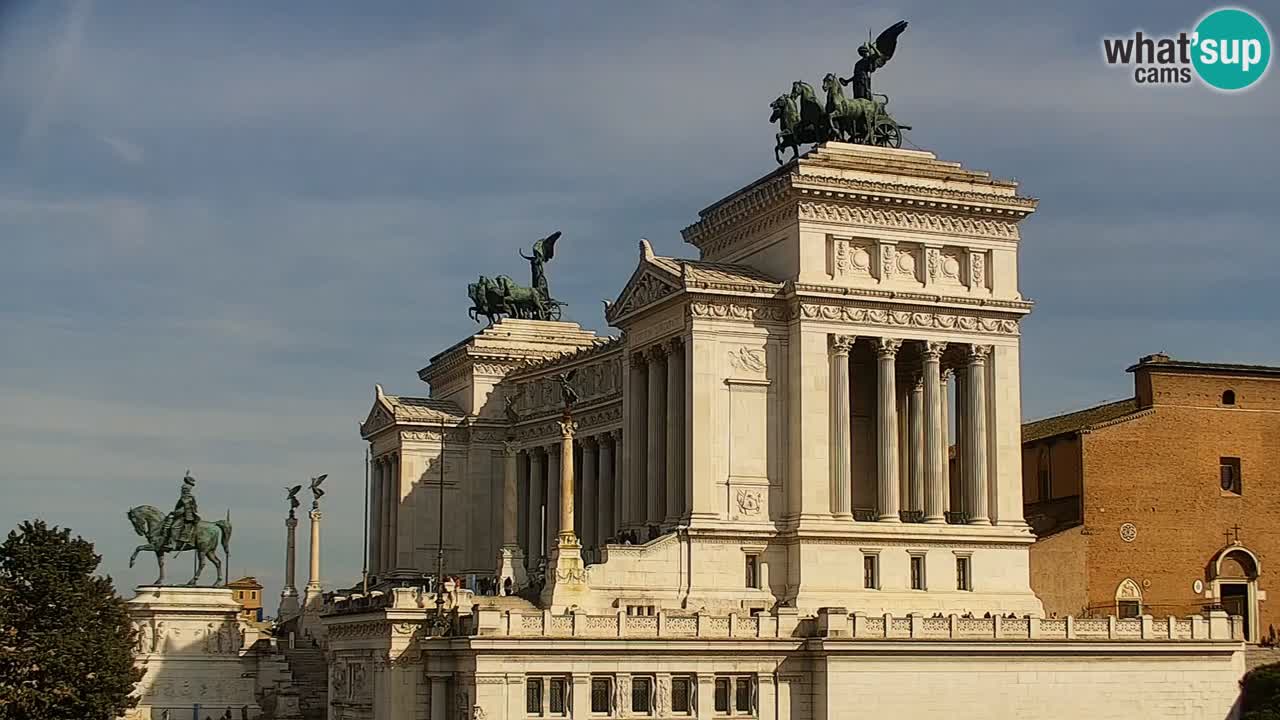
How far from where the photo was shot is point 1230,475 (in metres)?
89.2

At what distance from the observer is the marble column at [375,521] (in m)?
112

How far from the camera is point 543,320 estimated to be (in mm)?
117062

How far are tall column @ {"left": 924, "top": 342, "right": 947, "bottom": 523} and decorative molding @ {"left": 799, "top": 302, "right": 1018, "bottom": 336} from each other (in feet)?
2.91

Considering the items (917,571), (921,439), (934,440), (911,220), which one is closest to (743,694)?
(917,571)

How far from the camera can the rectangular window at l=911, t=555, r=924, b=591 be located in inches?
2945

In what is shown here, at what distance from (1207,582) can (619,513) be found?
2714 cm

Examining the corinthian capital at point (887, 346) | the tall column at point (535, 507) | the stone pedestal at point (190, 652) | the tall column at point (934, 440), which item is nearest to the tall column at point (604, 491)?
the tall column at point (535, 507)

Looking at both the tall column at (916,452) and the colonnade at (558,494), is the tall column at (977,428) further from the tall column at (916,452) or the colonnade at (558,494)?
the colonnade at (558,494)

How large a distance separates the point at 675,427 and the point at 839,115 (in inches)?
566

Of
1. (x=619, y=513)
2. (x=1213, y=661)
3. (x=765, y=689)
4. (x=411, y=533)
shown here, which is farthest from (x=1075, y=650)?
(x=411, y=533)

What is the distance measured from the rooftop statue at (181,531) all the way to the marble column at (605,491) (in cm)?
1886

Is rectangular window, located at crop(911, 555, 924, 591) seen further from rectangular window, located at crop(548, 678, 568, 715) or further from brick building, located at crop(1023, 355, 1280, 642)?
rectangular window, located at crop(548, 678, 568, 715)

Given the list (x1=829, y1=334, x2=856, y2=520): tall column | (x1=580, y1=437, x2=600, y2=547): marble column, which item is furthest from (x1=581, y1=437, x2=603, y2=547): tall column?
(x1=829, y1=334, x2=856, y2=520): tall column

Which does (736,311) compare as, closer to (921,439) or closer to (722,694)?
(921,439)
